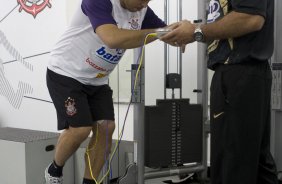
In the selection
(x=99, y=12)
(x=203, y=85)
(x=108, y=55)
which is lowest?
(x=203, y=85)

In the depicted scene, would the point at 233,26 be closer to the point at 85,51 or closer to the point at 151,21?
the point at 151,21

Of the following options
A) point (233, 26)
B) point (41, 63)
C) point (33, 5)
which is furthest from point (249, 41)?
point (33, 5)

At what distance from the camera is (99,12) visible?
140cm

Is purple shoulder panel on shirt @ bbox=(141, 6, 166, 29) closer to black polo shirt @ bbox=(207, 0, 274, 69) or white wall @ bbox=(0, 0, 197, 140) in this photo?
black polo shirt @ bbox=(207, 0, 274, 69)

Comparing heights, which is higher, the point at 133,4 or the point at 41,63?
the point at 133,4

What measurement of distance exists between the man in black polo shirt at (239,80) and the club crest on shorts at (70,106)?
0.53 m

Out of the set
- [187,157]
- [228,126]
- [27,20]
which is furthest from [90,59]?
[27,20]

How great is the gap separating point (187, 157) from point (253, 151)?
2.94ft

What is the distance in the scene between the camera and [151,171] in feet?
6.98

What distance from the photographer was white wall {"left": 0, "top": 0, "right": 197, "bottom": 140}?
101 inches

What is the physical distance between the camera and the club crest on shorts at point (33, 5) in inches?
131

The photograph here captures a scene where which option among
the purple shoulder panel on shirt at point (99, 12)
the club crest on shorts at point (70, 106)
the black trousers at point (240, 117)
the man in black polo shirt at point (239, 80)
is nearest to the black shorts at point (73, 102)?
the club crest on shorts at point (70, 106)

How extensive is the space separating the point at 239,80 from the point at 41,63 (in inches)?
97.5

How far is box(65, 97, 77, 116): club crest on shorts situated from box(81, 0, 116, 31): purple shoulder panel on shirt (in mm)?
379
